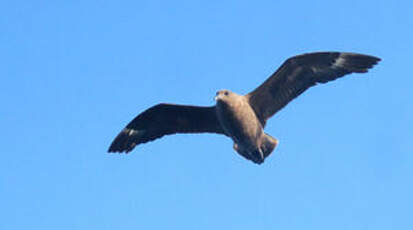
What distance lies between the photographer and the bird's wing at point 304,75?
43.5ft

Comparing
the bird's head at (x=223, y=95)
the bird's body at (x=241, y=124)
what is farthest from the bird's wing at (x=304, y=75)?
the bird's head at (x=223, y=95)

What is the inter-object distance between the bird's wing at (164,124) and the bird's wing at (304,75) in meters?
0.88

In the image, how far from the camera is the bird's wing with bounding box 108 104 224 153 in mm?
13562

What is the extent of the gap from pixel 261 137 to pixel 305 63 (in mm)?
1490

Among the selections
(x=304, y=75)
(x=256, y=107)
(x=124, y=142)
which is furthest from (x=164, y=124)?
(x=304, y=75)

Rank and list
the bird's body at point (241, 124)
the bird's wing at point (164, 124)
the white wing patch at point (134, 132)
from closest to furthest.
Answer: the bird's body at point (241, 124) < the bird's wing at point (164, 124) < the white wing patch at point (134, 132)

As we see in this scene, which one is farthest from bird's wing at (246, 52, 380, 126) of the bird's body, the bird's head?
the bird's head

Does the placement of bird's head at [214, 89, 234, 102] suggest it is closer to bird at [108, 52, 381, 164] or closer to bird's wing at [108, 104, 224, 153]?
bird at [108, 52, 381, 164]

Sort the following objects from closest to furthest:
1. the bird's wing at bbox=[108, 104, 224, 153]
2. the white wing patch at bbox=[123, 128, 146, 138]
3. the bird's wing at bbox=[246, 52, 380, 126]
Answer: the bird's wing at bbox=[246, 52, 380, 126]
the bird's wing at bbox=[108, 104, 224, 153]
the white wing patch at bbox=[123, 128, 146, 138]

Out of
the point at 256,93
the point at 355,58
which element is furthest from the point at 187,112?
the point at 355,58

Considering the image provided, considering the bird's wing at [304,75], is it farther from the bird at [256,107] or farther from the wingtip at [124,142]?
the wingtip at [124,142]

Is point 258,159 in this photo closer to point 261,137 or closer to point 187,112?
point 261,137

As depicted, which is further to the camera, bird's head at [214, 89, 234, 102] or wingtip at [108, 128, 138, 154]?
wingtip at [108, 128, 138, 154]

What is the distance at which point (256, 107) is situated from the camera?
13.4 m
